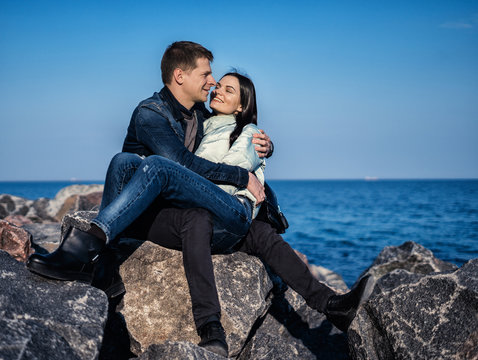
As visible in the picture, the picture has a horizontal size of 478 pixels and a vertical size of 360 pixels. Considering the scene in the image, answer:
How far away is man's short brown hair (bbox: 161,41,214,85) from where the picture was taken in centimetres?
510

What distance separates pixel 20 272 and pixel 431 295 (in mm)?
3314

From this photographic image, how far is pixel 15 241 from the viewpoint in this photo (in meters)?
6.20

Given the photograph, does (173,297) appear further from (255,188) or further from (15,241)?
Answer: (15,241)

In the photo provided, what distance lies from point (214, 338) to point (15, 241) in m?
3.73

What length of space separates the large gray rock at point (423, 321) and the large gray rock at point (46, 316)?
221 cm

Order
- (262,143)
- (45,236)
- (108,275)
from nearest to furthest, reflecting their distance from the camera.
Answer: (108,275) → (262,143) → (45,236)

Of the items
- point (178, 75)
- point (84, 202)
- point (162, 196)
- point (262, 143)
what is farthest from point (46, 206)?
point (162, 196)

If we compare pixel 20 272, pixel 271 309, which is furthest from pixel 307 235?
pixel 20 272

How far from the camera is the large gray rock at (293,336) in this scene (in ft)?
14.5

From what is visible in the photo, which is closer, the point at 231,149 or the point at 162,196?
the point at 162,196

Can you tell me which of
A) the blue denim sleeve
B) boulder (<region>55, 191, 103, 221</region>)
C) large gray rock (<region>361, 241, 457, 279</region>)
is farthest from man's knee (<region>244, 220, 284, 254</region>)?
boulder (<region>55, 191, 103, 221</region>)

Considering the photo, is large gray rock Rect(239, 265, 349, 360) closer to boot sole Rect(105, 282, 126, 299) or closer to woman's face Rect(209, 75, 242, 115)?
boot sole Rect(105, 282, 126, 299)

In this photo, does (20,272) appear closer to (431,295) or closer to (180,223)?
(180,223)

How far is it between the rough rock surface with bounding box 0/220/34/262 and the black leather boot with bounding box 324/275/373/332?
13.5ft
